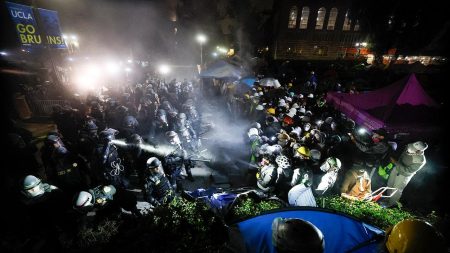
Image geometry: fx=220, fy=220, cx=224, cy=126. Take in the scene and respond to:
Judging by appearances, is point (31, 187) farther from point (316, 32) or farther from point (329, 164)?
point (316, 32)

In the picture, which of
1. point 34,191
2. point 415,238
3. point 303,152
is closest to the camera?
point 415,238

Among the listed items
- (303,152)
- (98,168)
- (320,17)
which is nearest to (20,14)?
(98,168)

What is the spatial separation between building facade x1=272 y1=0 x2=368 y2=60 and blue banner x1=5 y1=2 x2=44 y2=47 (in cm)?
2948

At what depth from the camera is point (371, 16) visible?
993 inches

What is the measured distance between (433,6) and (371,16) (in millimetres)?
5217

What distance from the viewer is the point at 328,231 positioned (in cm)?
394

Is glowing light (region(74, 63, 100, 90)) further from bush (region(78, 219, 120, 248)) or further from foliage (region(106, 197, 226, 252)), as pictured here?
foliage (region(106, 197, 226, 252))

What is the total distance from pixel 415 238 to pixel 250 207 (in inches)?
105

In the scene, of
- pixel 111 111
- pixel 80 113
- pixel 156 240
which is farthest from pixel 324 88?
pixel 156 240

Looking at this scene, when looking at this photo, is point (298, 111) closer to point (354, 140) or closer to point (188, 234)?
point (354, 140)

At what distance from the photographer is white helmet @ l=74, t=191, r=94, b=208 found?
4.63 meters

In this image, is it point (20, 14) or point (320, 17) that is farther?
point (320, 17)

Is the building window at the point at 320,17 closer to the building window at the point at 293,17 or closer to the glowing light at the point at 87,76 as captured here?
the building window at the point at 293,17

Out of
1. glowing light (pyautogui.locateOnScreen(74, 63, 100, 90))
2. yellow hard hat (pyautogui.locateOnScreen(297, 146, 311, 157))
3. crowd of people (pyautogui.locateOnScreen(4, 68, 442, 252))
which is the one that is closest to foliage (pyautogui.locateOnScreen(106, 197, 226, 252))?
crowd of people (pyautogui.locateOnScreen(4, 68, 442, 252))
